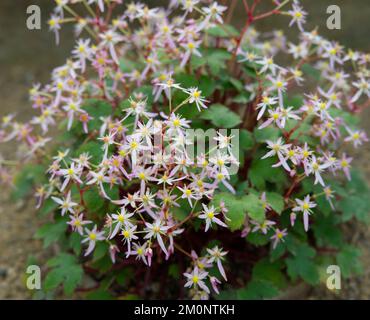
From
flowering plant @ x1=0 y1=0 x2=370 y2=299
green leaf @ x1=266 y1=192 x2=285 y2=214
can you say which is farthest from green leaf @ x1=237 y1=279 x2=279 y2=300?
green leaf @ x1=266 y1=192 x2=285 y2=214

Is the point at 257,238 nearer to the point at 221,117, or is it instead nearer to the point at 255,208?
the point at 255,208

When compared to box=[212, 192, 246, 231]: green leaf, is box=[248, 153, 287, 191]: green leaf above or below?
above

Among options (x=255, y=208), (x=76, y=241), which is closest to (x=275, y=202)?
(x=255, y=208)

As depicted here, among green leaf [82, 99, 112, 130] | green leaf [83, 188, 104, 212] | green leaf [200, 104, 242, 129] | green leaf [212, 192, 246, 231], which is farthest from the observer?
green leaf [82, 99, 112, 130]

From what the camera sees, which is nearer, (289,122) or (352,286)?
(289,122)

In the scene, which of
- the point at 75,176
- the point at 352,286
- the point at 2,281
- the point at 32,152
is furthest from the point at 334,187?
the point at 2,281

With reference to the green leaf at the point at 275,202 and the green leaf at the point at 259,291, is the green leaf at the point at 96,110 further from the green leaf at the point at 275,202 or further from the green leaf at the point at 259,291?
the green leaf at the point at 259,291

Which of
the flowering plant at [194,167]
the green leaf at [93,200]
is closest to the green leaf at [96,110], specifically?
the flowering plant at [194,167]

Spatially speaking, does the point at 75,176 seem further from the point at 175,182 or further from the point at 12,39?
the point at 12,39

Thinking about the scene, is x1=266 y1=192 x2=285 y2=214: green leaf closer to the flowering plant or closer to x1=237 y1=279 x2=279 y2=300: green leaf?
the flowering plant
